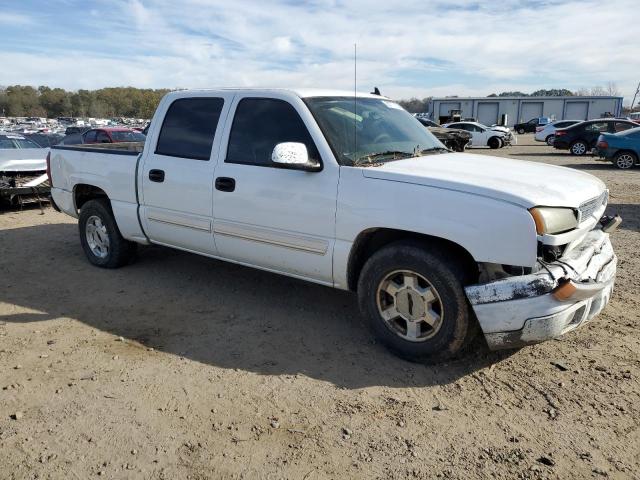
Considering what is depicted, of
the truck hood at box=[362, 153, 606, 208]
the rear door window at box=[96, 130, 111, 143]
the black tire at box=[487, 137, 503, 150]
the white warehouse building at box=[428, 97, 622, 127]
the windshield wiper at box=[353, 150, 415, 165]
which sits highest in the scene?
the white warehouse building at box=[428, 97, 622, 127]

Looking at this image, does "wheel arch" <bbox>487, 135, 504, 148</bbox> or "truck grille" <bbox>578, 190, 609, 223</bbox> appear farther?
"wheel arch" <bbox>487, 135, 504, 148</bbox>

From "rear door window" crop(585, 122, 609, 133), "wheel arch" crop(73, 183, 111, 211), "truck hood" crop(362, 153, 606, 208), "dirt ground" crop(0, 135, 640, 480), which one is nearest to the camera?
"dirt ground" crop(0, 135, 640, 480)

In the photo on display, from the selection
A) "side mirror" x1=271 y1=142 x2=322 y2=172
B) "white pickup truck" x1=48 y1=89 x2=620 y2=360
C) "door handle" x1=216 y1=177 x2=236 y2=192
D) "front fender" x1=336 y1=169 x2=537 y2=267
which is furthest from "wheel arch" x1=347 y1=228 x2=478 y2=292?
"door handle" x1=216 y1=177 x2=236 y2=192

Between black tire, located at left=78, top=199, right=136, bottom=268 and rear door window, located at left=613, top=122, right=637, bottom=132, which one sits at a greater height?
rear door window, located at left=613, top=122, right=637, bottom=132

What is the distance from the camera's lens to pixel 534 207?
3.15 meters

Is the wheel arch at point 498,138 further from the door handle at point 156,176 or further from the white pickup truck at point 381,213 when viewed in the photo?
the door handle at point 156,176

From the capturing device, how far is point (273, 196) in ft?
13.6

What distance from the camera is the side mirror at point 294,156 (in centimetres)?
371

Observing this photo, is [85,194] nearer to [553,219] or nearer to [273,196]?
[273,196]

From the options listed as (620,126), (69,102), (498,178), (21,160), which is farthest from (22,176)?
(69,102)

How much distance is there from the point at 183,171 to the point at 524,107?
224 ft

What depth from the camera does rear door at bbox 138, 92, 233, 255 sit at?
463 cm

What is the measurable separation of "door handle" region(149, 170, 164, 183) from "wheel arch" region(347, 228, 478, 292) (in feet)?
6.97

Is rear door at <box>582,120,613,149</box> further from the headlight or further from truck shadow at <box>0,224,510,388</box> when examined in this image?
the headlight
